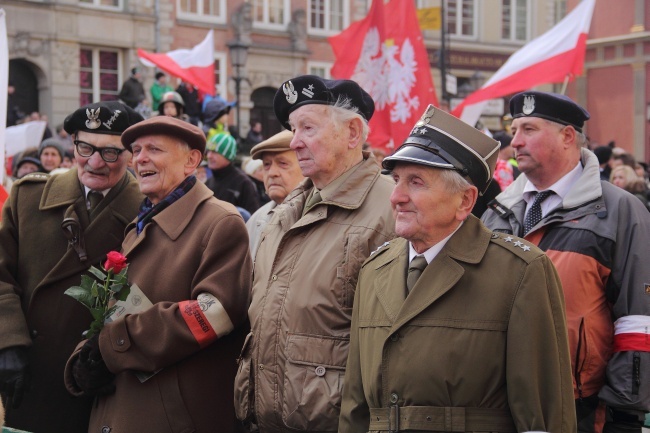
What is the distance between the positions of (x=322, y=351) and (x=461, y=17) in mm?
32276

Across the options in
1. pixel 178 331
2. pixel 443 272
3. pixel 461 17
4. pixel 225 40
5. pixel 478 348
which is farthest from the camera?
pixel 461 17

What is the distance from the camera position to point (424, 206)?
308 centimetres

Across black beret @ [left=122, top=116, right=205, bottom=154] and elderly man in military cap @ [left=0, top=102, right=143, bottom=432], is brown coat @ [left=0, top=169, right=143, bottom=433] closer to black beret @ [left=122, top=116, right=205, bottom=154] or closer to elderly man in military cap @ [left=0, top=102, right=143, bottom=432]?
elderly man in military cap @ [left=0, top=102, right=143, bottom=432]

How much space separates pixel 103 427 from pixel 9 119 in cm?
1554

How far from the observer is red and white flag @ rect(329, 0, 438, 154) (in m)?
9.55

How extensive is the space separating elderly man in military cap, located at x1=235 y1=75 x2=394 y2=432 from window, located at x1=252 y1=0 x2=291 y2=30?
2510 centimetres

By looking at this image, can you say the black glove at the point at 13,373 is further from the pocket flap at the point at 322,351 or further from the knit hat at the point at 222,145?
the knit hat at the point at 222,145

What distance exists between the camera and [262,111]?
28797mm

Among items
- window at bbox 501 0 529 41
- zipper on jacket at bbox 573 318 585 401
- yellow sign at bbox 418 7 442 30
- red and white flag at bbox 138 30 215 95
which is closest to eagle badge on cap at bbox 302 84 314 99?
zipper on jacket at bbox 573 318 585 401

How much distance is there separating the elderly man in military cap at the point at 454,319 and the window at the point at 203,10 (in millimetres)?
24477

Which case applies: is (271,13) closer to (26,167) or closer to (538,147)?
(26,167)

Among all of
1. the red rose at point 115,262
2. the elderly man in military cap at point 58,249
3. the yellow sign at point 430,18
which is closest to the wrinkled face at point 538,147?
the red rose at point 115,262

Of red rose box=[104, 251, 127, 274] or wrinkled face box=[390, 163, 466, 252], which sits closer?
wrinkled face box=[390, 163, 466, 252]

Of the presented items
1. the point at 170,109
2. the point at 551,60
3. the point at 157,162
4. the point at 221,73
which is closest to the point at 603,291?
the point at 157,162
